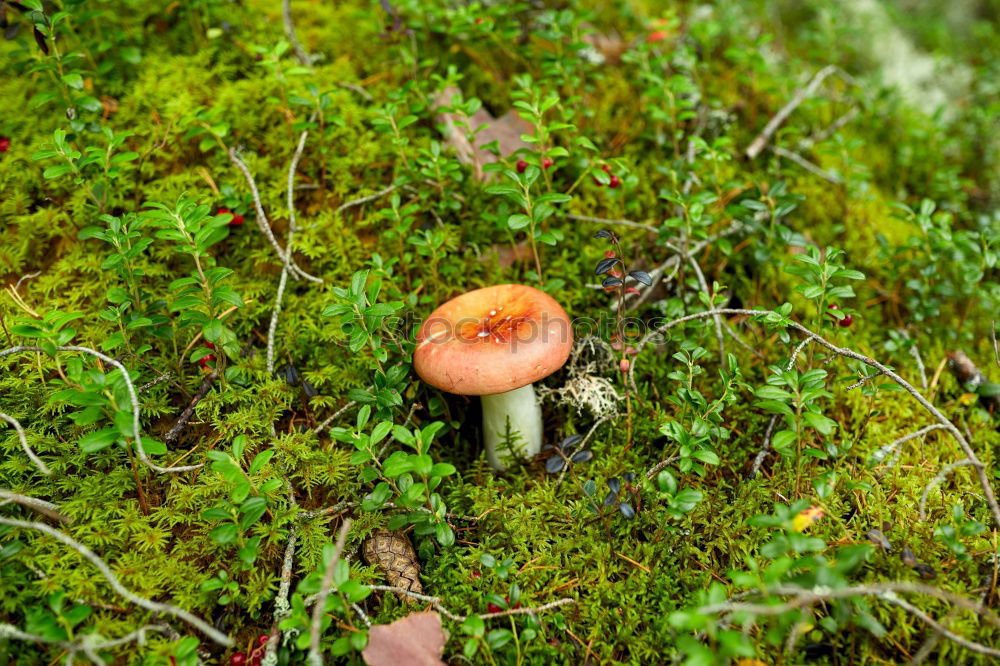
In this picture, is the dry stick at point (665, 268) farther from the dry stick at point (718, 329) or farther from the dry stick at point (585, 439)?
the dry stick at point (585, 439)

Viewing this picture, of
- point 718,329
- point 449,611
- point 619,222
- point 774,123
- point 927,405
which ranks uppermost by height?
point 774,123

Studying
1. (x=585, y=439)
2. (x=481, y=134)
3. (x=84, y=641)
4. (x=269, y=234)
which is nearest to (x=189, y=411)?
(x=269, y=234)

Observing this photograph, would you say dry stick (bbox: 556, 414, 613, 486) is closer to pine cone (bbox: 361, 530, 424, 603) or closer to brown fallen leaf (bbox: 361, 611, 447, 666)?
pine cone (bbox: 361, 530, 424, 603)

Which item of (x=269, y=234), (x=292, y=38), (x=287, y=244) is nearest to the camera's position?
(x=269, y=234)

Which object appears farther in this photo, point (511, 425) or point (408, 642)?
point (511, 425)

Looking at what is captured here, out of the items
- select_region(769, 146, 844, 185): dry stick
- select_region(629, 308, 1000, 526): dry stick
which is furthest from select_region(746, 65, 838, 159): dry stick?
select_region(629, 308, 1000, 526): dry stick

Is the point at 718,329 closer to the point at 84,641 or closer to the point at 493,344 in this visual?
the point at 493,344

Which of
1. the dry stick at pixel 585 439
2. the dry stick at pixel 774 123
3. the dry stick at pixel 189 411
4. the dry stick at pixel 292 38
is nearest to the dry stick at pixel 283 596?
the dry stick at pixel 189 411

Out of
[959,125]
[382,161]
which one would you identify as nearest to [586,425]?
[382,161]
